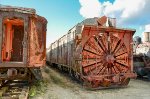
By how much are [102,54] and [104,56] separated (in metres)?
0.14

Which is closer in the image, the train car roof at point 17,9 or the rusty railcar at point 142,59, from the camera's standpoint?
the train car roof at point 17,9

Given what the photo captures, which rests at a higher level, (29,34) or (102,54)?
(29,34)

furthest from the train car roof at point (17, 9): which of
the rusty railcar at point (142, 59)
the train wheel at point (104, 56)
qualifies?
the rusty railcar at point (142, 59)

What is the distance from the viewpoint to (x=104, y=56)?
457 inches

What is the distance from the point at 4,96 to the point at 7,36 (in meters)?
5.71

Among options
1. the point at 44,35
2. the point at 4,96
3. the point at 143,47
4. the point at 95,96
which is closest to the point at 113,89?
the point at 95,96

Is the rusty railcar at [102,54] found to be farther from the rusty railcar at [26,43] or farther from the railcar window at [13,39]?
the railcar window at [13,39]

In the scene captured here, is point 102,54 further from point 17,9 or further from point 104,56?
point 17,9

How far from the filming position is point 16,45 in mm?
14961

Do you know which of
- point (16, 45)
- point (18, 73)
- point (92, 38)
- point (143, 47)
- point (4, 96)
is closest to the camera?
point (4, 96)

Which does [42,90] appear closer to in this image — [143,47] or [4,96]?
[4,96]

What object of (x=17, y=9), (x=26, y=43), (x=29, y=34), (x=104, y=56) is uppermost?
(x=17, y=9)

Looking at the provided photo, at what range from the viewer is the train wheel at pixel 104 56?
1127 cm

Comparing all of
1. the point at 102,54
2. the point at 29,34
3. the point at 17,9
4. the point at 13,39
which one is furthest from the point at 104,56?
the point at 13,39
